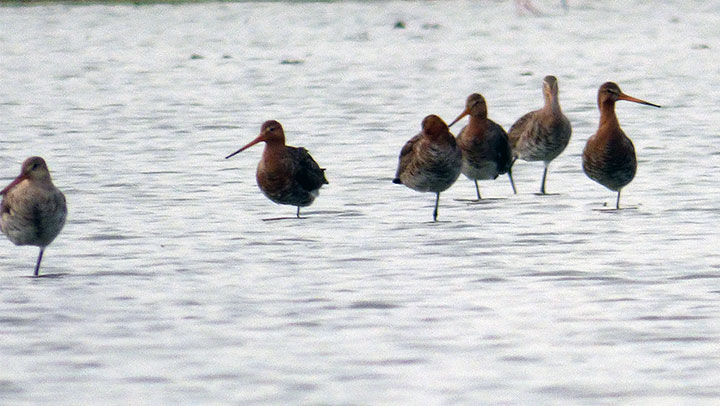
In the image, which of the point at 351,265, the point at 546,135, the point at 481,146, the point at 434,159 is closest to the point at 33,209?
the point at 351,265

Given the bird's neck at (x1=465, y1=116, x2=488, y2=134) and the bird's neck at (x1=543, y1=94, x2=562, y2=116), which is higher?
the bird's neck at (x1=543, y1=94, x2=562, y2=116)

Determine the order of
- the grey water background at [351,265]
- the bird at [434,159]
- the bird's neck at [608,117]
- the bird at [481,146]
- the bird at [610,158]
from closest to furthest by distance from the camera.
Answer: the grey water background at [351,265], the bird at [434,159], the bird at [610,158], the bird's neck at [608,117], the bird at [481,146]

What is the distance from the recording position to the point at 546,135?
15.8m

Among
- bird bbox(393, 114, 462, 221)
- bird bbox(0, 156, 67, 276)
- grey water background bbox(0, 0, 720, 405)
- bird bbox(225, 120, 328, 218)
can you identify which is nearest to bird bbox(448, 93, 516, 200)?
grey water background bbox(0, 0, 720, 405)

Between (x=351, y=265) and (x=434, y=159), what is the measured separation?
2339mm

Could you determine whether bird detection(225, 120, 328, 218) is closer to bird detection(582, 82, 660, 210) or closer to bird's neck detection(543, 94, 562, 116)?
bird detection(582, 82, 660, 210)

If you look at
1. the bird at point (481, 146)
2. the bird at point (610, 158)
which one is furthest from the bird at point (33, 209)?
the bird at point (610, 158)

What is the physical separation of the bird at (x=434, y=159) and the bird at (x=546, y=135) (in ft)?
5.99

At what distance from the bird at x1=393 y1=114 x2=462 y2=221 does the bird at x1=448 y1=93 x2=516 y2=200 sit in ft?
3.38

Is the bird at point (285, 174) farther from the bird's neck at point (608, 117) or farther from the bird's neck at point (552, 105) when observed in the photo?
the bird's neck at point (552, 105)

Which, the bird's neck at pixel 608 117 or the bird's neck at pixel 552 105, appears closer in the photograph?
the bird's neck at pixel 608 117

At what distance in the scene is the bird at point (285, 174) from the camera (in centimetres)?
1407

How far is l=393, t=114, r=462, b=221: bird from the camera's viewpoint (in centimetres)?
1393

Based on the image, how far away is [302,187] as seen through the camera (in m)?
14.2
